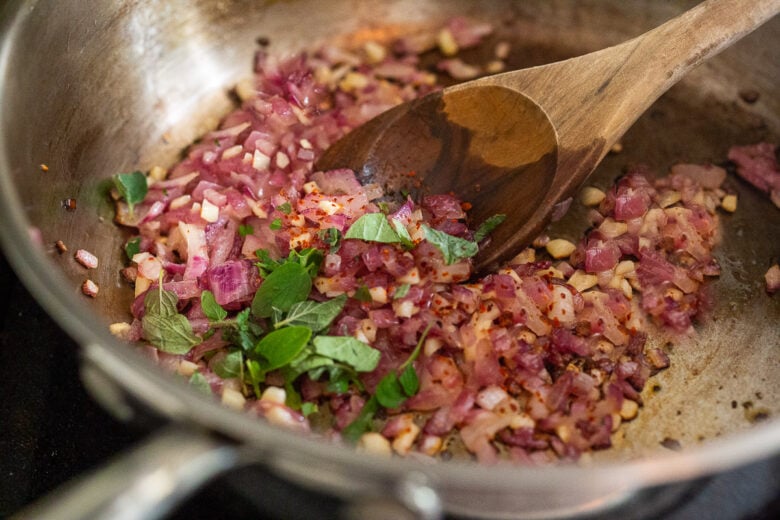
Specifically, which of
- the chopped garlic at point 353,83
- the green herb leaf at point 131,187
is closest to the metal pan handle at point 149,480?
the green herb leaf at point 131,187

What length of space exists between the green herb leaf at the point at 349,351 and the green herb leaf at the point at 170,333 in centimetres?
30

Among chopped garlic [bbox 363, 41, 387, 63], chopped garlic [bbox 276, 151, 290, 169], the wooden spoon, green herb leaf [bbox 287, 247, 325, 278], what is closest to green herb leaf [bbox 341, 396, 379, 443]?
green herb leaf [bbox 287, 247, 325, 278]

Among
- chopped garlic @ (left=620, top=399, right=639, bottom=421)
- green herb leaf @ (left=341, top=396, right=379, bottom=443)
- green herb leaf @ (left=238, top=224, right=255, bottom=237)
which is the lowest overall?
chopped garlic @ (left=620, top=399, right=639, bottom=421)

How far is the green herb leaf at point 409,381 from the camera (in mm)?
1603

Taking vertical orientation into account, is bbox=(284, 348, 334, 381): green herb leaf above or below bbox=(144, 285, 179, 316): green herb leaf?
below

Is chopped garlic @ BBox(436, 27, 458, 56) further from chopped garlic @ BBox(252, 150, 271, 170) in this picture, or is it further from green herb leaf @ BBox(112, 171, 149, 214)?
green herb leaf @ BBox(112, 171, 149, 214)

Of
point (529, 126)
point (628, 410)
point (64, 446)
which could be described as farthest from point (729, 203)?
point (64, 446)

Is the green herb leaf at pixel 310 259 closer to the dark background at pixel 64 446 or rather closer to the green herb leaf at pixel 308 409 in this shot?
the green herb leaf at pixel 308 409

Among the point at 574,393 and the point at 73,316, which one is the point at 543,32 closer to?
the point at 574,393

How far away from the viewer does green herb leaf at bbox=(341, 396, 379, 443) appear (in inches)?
62.4

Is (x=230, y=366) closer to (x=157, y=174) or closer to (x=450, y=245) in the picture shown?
(x=450, y=245)

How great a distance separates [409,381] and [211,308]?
0.49 m

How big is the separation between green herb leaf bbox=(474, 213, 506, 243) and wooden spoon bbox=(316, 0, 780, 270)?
2cm

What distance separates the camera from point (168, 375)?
1122 millimetres
